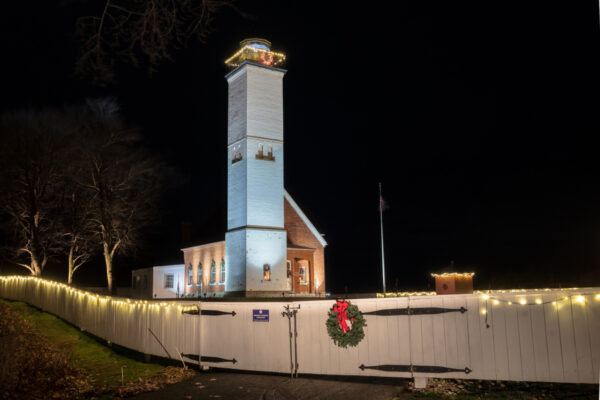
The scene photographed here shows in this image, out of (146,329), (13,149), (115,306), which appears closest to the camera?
(146,329)

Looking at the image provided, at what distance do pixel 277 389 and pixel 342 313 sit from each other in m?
2.13

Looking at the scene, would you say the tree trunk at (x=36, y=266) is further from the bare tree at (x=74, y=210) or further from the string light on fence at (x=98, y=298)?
the string light on fence at (x=98, y=298)

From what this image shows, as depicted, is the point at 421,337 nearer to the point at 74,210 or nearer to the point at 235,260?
the point at 235,260

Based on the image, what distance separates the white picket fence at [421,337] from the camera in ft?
32.3

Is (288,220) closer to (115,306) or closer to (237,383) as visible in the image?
(115,306)

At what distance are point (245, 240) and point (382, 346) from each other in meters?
27.4

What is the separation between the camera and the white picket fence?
986cm

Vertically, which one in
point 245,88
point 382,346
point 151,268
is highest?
point 245,88

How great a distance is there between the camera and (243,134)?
40.1 metres

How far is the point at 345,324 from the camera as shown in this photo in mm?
12039

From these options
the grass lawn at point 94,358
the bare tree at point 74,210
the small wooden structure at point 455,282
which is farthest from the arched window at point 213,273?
the small wooden structure at point 455,282

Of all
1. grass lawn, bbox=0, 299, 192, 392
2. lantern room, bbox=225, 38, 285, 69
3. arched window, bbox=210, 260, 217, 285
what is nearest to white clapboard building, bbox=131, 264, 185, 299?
arched window, bbox=210, 260, 217, 285

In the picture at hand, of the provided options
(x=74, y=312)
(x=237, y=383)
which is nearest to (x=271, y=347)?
(x=237, y=383)

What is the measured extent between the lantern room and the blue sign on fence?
99.6 ft
